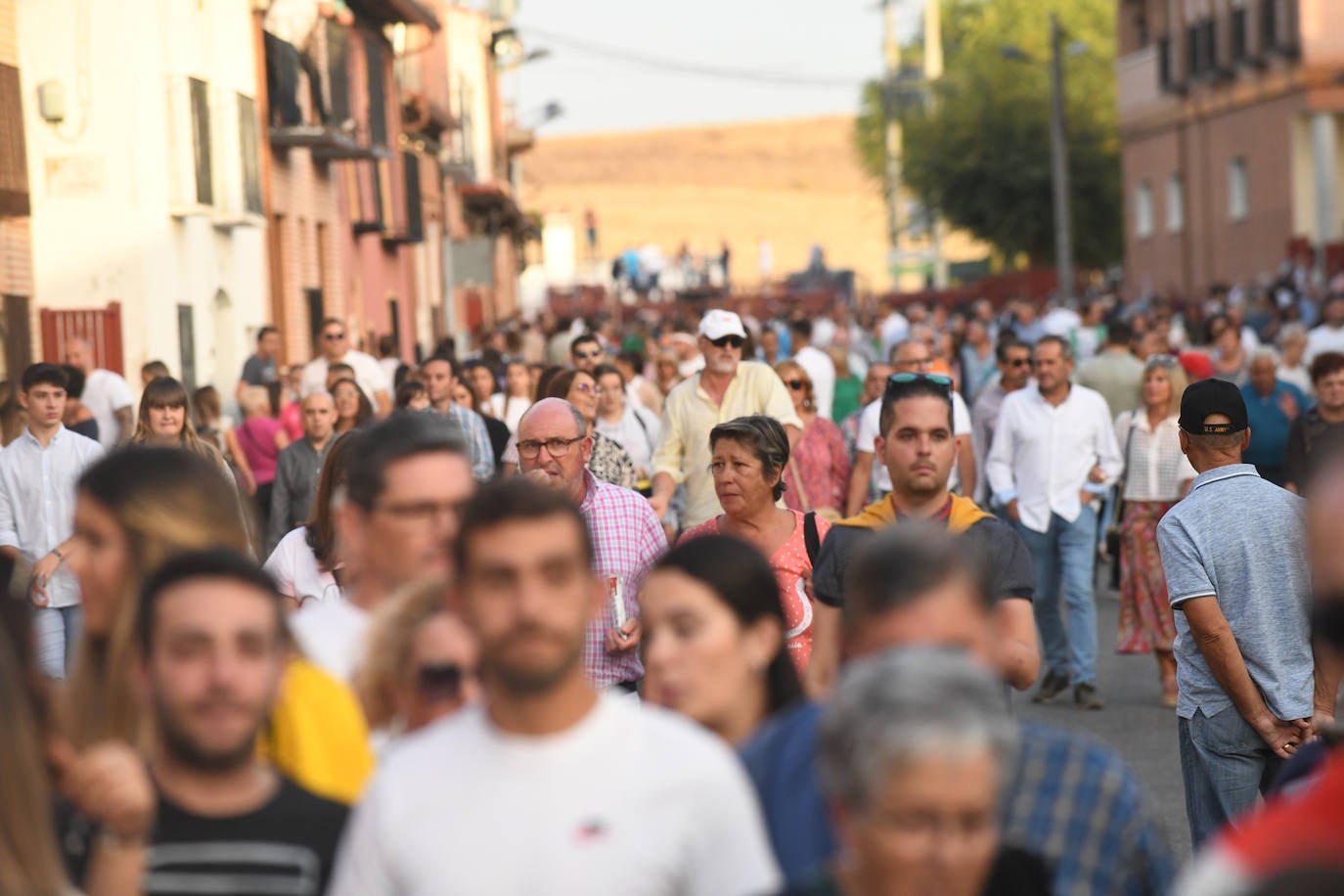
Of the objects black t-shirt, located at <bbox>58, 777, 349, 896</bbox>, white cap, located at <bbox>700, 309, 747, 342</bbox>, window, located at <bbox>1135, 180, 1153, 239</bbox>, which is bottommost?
black t-shirt, located at <bbox>58, 777, 349, 896</bbox>

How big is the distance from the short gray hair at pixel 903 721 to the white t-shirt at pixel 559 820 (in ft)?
1.32

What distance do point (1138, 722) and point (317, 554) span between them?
244 inches

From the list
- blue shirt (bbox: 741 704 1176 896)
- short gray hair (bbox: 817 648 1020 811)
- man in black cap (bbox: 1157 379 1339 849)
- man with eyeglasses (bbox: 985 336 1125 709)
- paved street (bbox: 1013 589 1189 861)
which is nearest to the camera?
short gray hair (bbox: 817 648 1020 811)

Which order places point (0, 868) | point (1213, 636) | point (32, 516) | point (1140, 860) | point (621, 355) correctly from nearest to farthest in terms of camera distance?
point (0, 868) < point (1140, 860) < point (1213, 636) < point (32, 516) < point (621, 355)

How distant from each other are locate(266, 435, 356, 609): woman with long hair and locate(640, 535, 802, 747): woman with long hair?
246 centimetres

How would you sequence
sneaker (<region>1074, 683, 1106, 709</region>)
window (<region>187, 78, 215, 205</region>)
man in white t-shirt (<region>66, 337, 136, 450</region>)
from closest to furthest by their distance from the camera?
sneaker (<region>1074, 683, 1106, 709</region>)
man in white t-shirt (<region>66, 337, 136, 450</region>)
window (<region>187, 78, 215, 205</region>)

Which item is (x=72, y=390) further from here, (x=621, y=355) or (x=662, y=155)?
(x=662, y=155)

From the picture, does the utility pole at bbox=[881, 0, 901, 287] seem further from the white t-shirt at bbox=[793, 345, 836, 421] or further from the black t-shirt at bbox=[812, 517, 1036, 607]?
the black t-shirt at bbox=[812, 517, 1036, 607]

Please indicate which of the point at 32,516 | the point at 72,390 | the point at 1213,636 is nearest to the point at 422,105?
the point at 72,390

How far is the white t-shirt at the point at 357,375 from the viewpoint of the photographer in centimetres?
1728

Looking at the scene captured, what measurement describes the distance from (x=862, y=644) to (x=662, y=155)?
19064 cm

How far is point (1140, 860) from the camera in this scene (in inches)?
158

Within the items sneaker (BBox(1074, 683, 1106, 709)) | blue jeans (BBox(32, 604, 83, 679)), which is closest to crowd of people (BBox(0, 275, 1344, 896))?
blue jeans (BBox(32, 604, 83, 679))

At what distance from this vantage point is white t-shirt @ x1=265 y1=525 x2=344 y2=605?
6.95m
